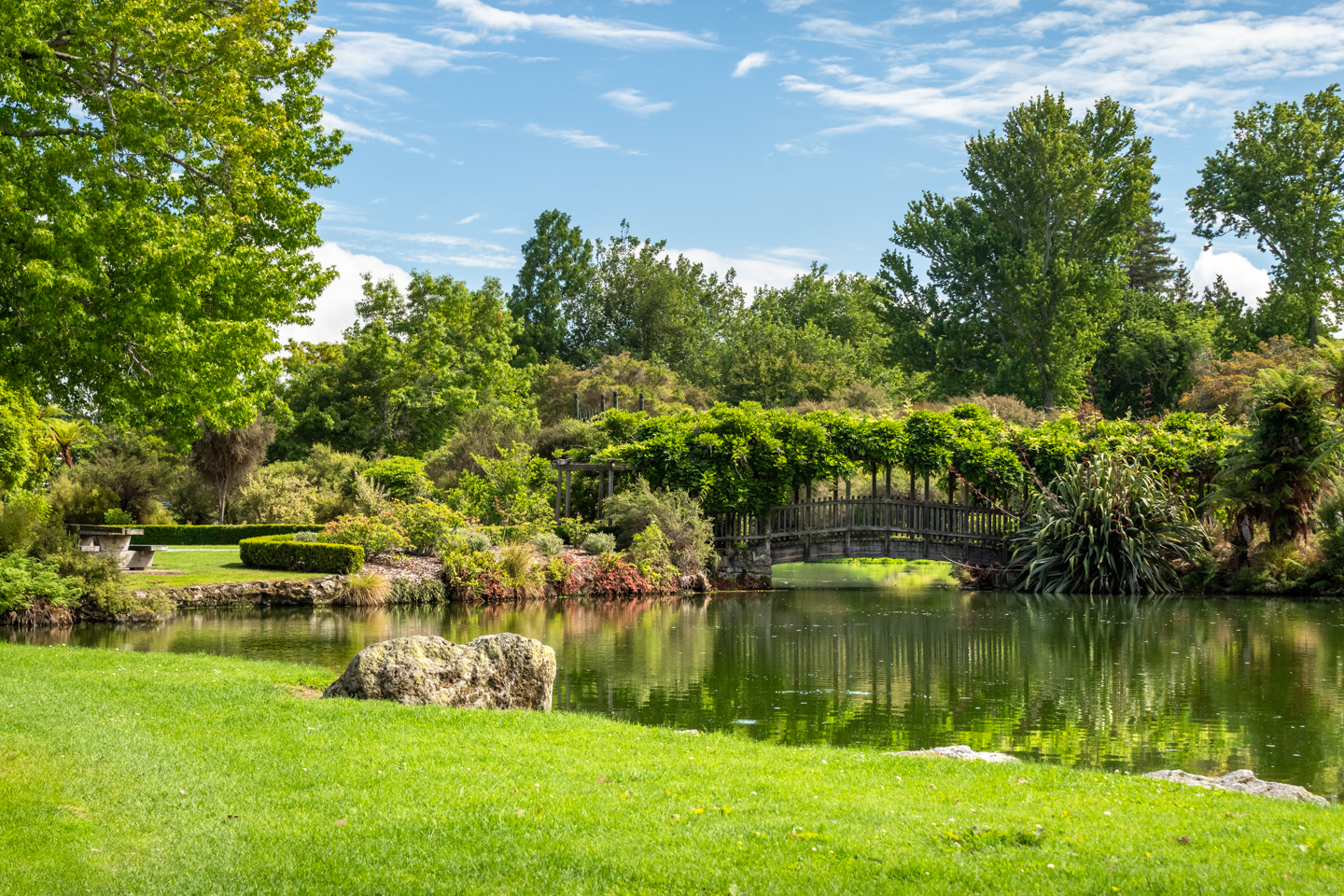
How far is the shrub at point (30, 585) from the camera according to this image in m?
14.5

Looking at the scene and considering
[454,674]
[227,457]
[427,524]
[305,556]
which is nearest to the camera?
[454,674]

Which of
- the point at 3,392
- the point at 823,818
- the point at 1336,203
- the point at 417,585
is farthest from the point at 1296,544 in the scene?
the point at 1336,203

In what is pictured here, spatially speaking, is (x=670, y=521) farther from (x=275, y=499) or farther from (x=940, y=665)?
(x=940, y=665)

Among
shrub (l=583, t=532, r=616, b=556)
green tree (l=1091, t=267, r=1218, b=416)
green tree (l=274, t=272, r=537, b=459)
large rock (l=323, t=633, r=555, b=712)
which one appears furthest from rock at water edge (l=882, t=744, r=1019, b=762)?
green tree (l=1091, t=267, r=1218, b=416)

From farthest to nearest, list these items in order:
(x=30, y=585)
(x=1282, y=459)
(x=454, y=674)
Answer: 1. (x=1282, y=459)
2. (x=30, y=585)
3. (x=454, y=674)

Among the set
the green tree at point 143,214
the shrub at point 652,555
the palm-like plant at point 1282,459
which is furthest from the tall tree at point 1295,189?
the green tree at point 143,214

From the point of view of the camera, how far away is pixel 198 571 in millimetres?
19672

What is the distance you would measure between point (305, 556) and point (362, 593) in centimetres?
189

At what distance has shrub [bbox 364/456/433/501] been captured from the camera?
27.6m

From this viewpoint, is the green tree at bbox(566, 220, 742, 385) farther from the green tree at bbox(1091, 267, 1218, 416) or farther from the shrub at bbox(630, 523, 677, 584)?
the shrub at bbox(630, 523, 677, 584)

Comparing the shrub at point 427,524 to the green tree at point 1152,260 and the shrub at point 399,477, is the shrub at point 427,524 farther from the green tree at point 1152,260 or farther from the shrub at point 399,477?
Result: the green tree at point 1152,260

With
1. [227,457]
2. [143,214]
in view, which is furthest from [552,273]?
[143,214]

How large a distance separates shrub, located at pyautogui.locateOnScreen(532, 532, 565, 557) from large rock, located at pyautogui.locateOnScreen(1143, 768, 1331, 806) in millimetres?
17322

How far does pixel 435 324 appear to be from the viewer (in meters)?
40.0
